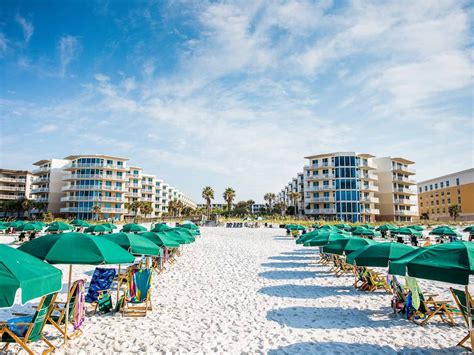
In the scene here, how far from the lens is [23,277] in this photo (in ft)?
14.4

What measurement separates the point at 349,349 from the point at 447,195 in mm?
93789

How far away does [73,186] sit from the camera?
64062mm

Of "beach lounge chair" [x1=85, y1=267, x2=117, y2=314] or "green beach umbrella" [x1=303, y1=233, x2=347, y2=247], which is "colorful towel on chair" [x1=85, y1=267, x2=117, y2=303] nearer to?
"beach lounge chair" [x1=85, y1=267, x2=117, y2=314]

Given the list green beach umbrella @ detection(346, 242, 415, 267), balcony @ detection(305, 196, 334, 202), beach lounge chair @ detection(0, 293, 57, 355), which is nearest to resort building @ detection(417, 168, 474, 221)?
balcony @ detection(305, 196, 334, 202)

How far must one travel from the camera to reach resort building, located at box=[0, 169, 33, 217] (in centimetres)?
7681

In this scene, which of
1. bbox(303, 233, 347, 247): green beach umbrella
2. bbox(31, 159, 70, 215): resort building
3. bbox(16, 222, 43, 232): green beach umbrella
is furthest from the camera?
bbox(31, 159, 70, 215): resort building

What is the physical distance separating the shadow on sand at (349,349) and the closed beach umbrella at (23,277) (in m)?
3.98

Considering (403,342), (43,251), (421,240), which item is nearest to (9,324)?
(43,251)

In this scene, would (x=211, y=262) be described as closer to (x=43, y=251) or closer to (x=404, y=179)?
(x=43, y=251)

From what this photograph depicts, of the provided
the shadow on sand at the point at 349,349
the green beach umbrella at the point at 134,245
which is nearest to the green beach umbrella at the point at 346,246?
the shadow on sand at the point at 349,349

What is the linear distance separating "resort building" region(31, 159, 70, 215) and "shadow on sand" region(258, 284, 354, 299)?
64311 mm

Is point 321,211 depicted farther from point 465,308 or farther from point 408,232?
point 465,308

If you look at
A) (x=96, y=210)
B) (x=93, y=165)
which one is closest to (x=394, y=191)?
(x=96, y=210)

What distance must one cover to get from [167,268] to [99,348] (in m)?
9.53
